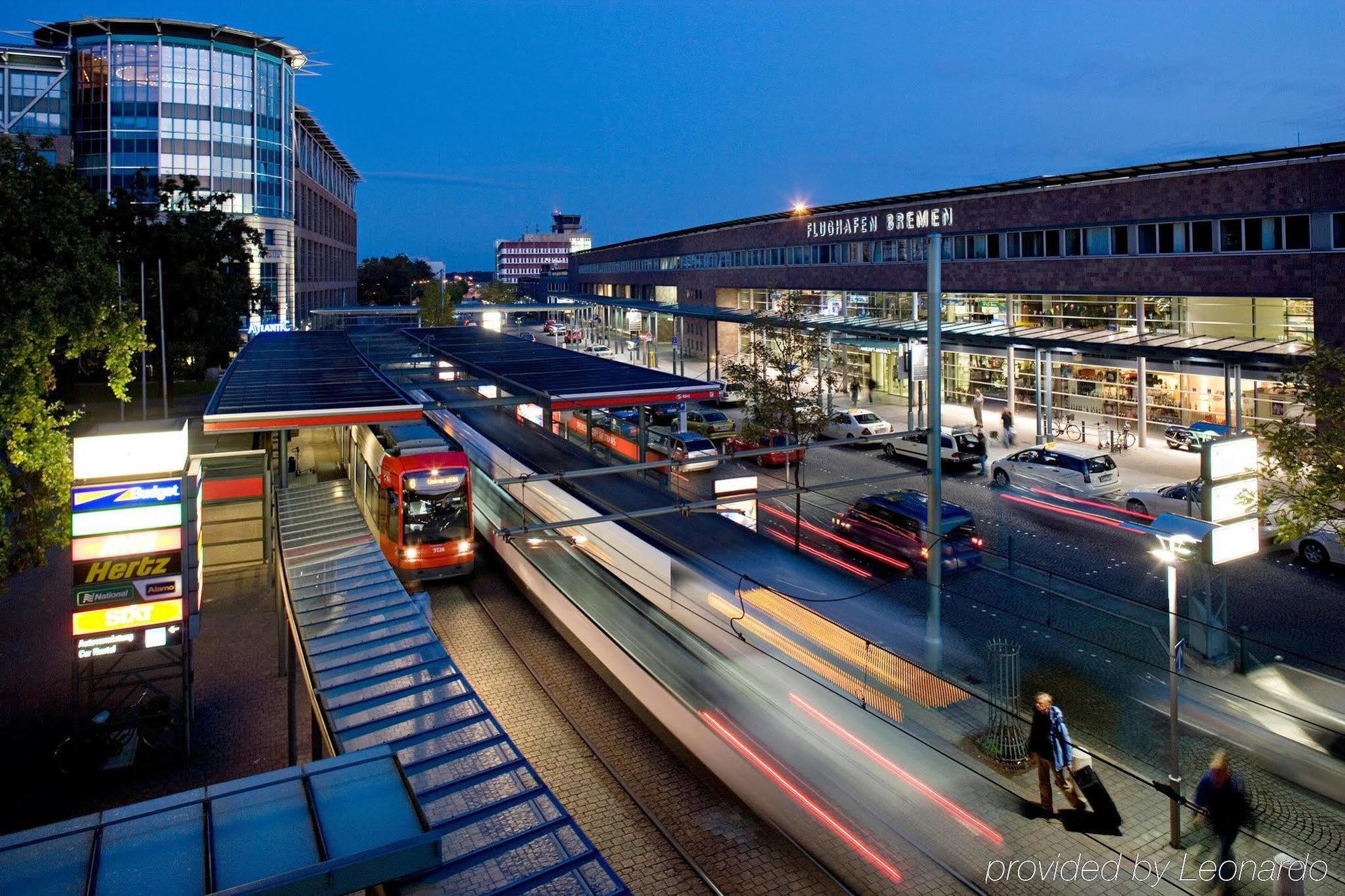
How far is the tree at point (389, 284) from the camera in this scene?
147750 millimetres

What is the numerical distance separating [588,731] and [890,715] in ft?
13.8

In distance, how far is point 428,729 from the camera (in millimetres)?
9969

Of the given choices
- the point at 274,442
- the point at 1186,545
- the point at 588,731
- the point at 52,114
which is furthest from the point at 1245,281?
the point at 52,114

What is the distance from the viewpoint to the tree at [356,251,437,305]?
5817 inches

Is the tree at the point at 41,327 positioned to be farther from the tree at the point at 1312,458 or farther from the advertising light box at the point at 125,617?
the tree at the point at 1312,458

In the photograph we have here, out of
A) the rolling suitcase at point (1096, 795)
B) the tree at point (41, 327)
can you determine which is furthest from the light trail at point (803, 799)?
the tree at point (41, 327)

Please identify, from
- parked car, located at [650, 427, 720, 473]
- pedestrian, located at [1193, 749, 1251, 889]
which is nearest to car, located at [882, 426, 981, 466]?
parked car, located at [650, 427, 720, 473]

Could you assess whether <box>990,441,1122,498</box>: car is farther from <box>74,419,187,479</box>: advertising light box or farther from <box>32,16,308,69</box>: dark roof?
<box>32,16,308,69</box>: dark roof

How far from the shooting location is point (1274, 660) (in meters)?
13.4

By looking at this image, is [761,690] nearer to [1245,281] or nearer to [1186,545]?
[1186,545]

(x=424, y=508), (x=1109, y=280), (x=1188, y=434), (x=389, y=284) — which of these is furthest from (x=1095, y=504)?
(x=389, y=284)

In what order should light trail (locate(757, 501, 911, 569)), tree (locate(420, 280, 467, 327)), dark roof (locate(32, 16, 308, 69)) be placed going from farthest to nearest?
1. tree (locate(420, 280, 467, 327))
2. dark roof (locate(32, 16, 308, 69))
3. light trail (locate(757, 501, 911, 569))

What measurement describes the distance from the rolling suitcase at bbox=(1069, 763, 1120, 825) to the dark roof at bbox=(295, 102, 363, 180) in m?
88.5

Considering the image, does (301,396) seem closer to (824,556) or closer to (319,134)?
(824,556)
